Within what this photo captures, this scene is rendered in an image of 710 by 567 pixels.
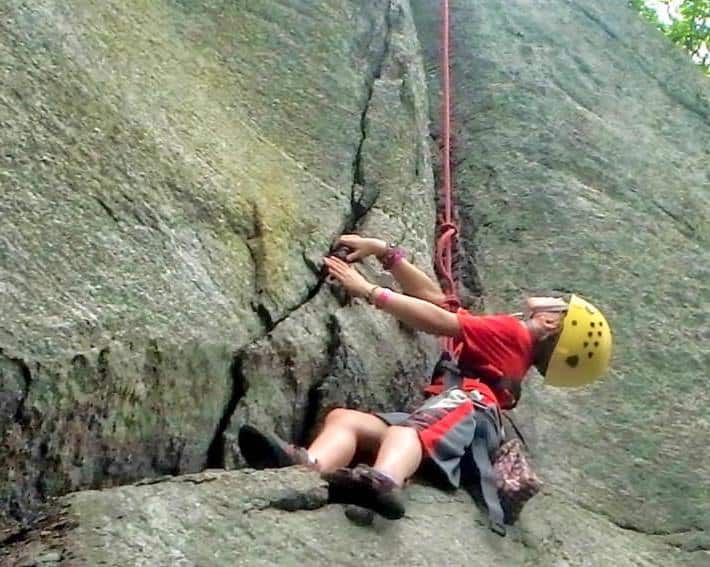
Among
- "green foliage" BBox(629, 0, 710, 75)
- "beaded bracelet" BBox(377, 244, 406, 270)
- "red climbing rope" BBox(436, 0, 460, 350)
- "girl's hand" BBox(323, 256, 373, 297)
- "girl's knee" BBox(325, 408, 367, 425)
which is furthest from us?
"green foliage" BBox(629, 0, 710, 75)

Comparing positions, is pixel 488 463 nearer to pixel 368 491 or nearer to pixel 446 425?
pixel 446 425

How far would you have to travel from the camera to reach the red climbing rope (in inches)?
223

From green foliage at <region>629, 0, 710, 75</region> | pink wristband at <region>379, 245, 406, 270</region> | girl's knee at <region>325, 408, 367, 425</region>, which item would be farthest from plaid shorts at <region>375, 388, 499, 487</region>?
green foliage at <region>629, 0, 710, 75</region>

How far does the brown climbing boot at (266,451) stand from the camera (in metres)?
3.79

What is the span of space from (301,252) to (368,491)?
1.32 metres

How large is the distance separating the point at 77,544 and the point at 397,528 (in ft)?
3.99

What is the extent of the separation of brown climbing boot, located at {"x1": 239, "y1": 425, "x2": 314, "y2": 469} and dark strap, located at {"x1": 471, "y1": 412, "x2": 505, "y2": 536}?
0.83 m

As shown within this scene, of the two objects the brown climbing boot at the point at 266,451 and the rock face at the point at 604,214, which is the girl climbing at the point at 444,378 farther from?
the rock face at the point at 604,214

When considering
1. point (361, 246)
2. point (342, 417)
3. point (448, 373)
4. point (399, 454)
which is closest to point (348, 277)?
point (361, 246)

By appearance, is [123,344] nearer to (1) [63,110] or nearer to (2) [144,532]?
(2) [144,532]

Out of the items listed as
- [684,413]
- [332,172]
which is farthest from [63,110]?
[684,413]

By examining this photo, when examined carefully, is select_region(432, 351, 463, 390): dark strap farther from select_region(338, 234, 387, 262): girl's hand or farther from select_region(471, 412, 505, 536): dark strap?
select_region(338, 234, 387, 262): girl's hand

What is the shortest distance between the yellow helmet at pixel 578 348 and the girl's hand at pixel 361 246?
35.6 inches

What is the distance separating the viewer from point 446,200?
616cm
